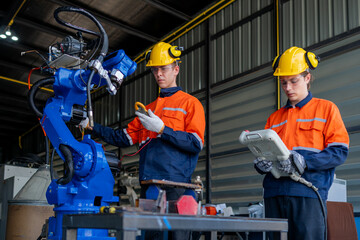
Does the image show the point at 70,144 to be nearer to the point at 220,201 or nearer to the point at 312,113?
the point at 312,113

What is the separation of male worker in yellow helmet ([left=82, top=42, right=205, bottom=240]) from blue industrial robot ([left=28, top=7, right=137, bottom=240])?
0.28 meters

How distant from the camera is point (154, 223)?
4.08ft

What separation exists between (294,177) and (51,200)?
132 centimetres

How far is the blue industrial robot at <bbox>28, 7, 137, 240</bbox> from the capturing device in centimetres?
213

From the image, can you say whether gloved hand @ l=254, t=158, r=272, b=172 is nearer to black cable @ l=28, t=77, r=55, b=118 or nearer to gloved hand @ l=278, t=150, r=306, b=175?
gloved hand @ l=278, t=150, r=306, b=175

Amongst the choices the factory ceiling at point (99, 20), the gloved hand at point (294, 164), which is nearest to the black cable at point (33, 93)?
the gloved hand at point (294, 164)

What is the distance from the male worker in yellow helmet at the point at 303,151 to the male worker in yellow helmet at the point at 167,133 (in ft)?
1.55

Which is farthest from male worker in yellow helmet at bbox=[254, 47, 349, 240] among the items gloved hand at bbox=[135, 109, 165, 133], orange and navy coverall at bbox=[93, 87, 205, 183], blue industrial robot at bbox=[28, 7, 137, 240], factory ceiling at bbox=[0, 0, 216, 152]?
factory ceiling at bbox=[0, 0, 216, 152]

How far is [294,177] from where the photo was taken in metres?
2.05

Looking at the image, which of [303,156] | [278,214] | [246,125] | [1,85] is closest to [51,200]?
[278,214]

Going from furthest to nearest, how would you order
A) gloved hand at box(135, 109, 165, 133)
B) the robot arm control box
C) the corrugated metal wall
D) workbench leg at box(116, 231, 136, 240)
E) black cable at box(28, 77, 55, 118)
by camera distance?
the corrugated metal wall
black cable at box(28, 77, 55, 118)
gloved hand at box(135, 109, 165, 133)
the robot arm control box
workbench leg at box(116, 231, 136, 240)

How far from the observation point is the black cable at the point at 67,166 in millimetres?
2111

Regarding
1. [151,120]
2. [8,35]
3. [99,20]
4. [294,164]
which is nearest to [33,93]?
[151,120]

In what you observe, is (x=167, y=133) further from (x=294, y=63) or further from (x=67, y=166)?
(x=294, y=63)
